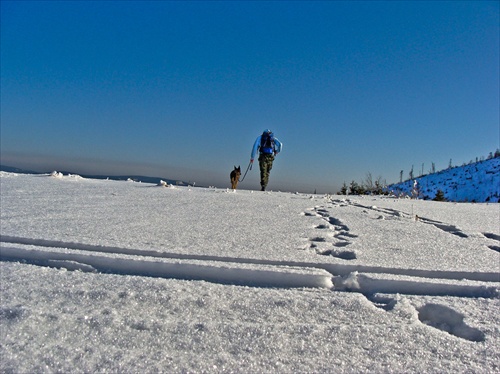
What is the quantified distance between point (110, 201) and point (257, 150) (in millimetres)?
5910

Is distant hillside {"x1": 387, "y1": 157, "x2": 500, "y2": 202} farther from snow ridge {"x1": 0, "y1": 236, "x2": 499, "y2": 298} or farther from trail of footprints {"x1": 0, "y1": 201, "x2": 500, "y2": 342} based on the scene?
snow ridge {"x1": 0, "y1": 236, "x2": 499, "y2": 298}

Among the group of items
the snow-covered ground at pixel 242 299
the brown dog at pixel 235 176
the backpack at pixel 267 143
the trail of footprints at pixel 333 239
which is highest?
the backpack at pixel 267 143

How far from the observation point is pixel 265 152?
356 inches

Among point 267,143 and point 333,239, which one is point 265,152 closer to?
point 267,143

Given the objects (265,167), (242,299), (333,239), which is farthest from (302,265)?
(265,167)

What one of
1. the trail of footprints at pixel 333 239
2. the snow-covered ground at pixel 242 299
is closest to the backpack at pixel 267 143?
the trail of footprints at pixel 333 239

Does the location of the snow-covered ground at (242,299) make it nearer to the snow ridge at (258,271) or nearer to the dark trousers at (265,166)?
the snow ridge at (258,271)

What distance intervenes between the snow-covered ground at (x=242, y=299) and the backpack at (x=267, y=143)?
22.3ft

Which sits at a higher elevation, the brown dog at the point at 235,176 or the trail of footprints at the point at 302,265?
the brown dog at the point at 235,176

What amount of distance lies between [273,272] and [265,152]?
7.79m

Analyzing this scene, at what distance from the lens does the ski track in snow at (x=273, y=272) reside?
1279mm

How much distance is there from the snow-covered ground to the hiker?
6681 mm

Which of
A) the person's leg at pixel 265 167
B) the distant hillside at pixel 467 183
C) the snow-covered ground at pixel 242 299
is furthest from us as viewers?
the distant hillside at pixel 467 183

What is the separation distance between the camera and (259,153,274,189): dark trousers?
9000 millimetres
